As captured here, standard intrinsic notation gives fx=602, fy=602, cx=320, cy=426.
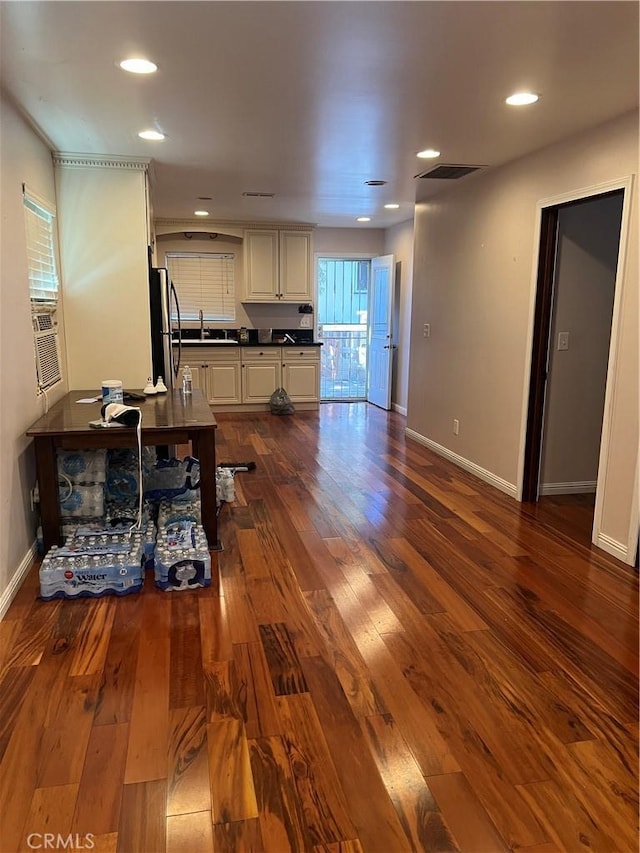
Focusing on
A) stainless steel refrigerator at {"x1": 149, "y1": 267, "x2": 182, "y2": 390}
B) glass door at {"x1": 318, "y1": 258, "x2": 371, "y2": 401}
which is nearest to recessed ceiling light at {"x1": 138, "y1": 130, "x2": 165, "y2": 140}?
stainless steel refrigerator at {"x1": 149, "y1": 267, "x2": 182, "y2": 390}

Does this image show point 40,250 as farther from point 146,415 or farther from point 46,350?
point 146,415

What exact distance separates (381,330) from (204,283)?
94.7 inches

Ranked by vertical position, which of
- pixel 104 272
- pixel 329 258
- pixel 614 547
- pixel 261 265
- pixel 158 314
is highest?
pixel 329 258

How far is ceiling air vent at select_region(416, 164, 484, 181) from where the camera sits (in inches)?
173

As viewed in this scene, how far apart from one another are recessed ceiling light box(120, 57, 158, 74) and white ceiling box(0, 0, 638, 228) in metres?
0.05

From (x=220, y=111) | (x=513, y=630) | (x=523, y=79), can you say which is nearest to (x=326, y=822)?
(x=513, y=630)

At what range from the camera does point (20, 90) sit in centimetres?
284

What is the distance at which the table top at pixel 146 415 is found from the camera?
3072 mm

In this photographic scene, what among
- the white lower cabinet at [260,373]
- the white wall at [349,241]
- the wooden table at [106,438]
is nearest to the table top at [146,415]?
the wooden table at [106,438]

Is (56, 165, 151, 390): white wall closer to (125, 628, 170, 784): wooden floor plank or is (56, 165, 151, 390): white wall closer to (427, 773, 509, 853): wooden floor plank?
(125, 628, 170, 784): wooden floor plank

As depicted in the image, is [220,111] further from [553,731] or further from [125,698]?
[553,731]

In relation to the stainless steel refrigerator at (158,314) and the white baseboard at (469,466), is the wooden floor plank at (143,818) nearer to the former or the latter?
the stainless steel refrigerator at (158,314)

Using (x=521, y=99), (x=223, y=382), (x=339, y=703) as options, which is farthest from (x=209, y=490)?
(x=223, y=382)

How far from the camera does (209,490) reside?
3363 millimetres
